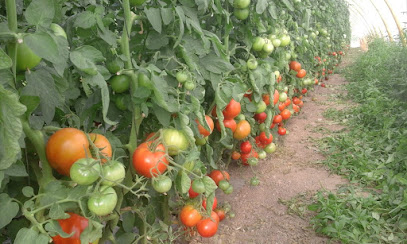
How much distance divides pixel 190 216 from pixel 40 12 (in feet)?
3.94

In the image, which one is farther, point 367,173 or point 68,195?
point 367,173

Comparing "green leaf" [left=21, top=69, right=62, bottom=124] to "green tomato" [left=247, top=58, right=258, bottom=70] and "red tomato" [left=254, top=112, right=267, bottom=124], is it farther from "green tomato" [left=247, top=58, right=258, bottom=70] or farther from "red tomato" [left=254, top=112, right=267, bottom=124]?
"red tomato" [left=254, top=112, right=267, bottom=124]

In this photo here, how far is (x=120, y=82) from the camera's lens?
126 cm

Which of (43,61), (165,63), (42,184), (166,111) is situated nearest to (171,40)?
(165,63)

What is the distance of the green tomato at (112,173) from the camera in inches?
38.2

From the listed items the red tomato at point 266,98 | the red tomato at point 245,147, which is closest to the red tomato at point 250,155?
the red tomato at point 245,147

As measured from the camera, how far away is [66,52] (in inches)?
34.9

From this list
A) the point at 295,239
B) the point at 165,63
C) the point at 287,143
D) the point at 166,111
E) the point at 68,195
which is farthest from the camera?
the point at 287,143

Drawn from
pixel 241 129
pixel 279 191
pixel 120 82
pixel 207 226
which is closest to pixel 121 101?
pixel 120 82

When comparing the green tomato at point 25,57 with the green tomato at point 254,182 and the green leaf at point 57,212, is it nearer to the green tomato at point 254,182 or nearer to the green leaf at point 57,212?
the green leaf at point 57,212

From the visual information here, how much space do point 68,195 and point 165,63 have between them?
768 millimetres

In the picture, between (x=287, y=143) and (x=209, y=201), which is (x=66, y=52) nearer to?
(x=209, y=201)

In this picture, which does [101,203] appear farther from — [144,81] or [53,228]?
[144,81]

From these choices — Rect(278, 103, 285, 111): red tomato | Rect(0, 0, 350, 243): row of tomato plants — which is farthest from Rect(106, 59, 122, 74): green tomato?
Rect(278, 103, 285, 111): red tomato
